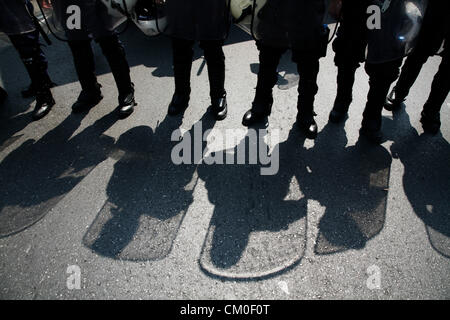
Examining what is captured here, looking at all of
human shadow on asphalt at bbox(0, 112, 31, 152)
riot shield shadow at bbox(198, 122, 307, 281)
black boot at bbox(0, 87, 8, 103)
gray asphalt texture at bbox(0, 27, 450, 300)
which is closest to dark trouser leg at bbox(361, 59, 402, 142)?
gray asphalt texture at bbox(0, 27, 450, 300)

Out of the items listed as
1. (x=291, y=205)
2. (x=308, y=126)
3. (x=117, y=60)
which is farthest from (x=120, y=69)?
(x=291, y=205)

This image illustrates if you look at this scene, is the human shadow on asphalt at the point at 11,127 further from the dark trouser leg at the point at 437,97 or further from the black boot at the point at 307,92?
the dark trouser leg at the point at 437,97

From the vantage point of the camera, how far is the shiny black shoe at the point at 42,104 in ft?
9.99

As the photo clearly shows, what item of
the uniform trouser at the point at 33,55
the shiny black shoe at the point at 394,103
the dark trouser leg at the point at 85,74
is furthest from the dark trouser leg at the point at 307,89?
the uniform trouser at the point at 33,55

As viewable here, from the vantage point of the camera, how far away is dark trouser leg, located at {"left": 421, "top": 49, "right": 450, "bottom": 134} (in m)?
2.45

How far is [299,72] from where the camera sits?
7.94 feet

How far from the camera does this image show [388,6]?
1938 mm

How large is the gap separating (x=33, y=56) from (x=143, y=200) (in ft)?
6.71

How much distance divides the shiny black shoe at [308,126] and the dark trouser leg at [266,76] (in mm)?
382

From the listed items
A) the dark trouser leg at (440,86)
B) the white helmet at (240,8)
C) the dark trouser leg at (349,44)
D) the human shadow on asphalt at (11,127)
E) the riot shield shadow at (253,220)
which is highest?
the white helmet at (240,8)

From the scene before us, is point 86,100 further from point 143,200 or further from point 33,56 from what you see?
point 143,200
